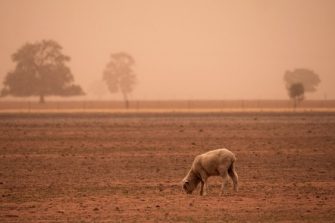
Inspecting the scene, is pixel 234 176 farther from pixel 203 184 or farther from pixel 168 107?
pixel 168 107

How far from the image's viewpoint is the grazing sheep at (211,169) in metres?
21.5

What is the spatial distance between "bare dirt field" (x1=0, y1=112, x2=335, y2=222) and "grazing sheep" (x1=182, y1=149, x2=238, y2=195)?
14.4 inches

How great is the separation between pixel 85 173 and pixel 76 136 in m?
16.3

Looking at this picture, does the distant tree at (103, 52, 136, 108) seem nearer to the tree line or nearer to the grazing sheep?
the tree line

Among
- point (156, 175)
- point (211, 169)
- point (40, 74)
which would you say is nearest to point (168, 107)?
point (40, 74)

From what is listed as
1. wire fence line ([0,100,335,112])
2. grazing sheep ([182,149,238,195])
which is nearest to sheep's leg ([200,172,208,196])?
grazing sheep ([182,149,238,195])

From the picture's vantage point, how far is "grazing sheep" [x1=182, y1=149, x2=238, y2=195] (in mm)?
21516

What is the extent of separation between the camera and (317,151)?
34.2m

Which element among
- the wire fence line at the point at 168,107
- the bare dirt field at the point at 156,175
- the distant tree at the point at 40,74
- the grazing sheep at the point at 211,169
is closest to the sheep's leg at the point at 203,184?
the grazing sheep at the point at 211,169

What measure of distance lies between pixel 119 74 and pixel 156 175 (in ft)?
403

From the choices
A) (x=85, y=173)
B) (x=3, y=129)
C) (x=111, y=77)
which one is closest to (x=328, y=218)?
(x=85, y=173)

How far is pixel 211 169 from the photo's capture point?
71.9 feet

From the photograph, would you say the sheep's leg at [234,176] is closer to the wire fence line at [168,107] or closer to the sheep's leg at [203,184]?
the sheep's leg at [203,184]

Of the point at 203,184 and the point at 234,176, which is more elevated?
the point at 234,176
